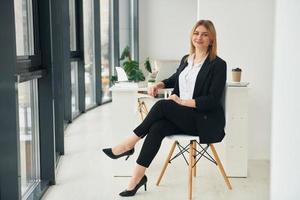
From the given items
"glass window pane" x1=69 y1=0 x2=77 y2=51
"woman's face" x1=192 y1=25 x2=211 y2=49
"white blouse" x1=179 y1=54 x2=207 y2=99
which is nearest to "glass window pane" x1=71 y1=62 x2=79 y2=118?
"glass window pane" x1=69 y1=0 x2=77 y2=51

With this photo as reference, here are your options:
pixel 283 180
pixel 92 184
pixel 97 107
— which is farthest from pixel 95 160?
pixel 97 107

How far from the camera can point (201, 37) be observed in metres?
3.14

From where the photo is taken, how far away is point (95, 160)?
402 cm

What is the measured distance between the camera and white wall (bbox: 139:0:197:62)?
28.9 feet

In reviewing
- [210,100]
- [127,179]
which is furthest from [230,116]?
[127,179]

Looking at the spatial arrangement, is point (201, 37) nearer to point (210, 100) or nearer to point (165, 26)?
point (210, 100)

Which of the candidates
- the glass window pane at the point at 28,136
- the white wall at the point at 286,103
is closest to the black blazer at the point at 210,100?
the white wall at the point at 286,103

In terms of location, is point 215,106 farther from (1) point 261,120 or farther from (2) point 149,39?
(2) point 149,39

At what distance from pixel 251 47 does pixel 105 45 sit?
4.69 meters

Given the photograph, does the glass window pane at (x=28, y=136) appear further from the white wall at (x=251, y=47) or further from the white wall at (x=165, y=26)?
the white wall at (x=165, y=26)

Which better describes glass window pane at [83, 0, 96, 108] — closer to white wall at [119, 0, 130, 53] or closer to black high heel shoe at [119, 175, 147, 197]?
white wall at [119, 0, 130, 53]

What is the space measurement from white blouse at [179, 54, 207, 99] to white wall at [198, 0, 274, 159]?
86 cm

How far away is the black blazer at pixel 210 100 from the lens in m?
2.93

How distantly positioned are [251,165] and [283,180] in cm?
226
